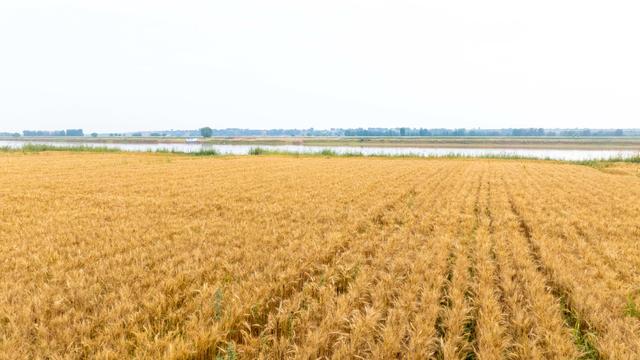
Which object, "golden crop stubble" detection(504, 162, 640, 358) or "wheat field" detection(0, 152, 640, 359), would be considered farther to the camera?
"golden crop stubble" detection(504, 162, 640, 358)

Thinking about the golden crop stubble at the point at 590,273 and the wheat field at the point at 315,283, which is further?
the golden crop stubble at the point at 590,273

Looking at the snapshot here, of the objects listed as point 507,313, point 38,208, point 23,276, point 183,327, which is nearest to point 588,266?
point 507,313

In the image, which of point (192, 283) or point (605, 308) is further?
point (192, 283)

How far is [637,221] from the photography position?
982 centimetres

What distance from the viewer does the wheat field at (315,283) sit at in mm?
3523

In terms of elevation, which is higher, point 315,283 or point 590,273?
point 315,283

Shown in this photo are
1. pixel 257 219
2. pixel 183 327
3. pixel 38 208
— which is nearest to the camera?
pixel 183 327

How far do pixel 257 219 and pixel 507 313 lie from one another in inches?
263

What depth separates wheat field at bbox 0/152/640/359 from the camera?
11.6ft

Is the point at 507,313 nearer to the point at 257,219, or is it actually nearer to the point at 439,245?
the point at 439,245

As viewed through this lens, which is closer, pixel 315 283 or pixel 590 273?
pixel 315 283

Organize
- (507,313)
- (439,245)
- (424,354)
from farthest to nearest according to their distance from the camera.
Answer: (439,245)
(507,313)
(424,354)

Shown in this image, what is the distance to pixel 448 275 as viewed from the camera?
5645 mm

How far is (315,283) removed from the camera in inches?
200
